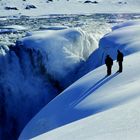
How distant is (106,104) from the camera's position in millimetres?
15266

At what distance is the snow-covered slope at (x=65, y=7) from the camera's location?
200ft

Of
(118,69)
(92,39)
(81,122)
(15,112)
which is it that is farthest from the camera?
(92,39)

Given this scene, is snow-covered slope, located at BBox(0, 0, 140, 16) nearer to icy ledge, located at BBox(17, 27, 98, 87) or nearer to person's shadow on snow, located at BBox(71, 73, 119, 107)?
icy ledge, located at BBox(17, 27, 98, 87)

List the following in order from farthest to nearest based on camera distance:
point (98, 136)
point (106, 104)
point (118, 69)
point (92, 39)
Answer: point (92, 39) → point (118, 69) → point (106, 104) → point (98, 136)

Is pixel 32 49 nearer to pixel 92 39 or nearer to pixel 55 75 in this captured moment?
pixel 55 75

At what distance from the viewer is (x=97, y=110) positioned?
14.9m

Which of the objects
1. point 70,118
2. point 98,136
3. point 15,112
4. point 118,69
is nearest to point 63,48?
point 15,112

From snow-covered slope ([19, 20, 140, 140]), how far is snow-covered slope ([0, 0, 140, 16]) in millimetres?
38921

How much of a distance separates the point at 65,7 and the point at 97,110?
169ft

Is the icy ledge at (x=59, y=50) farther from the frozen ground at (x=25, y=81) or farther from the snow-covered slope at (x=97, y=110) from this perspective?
the snow-covered slope at (x=97, y=110)

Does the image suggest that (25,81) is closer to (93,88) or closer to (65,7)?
(93,88)

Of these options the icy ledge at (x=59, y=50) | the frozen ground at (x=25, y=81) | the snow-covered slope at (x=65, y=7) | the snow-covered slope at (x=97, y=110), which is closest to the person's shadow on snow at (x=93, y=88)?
the snow-covered slope at (x=97, y=110)

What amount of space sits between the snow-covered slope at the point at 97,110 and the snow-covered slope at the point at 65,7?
128 ft

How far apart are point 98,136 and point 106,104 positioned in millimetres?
3894
